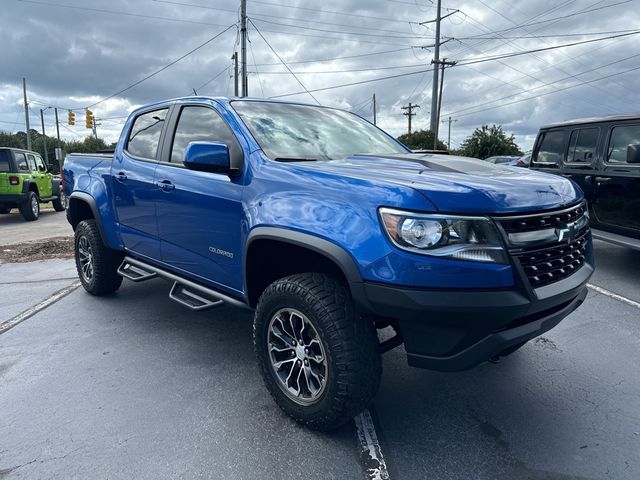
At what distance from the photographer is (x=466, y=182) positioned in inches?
88.9

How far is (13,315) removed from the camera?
468cm

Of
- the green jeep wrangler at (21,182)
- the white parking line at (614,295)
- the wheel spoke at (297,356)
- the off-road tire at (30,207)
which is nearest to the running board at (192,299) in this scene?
the wheel spoke at (297,356)

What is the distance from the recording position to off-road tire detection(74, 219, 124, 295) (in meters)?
4.85

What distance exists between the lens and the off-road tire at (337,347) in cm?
234

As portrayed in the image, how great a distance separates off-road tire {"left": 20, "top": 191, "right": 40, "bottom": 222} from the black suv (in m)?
12.8

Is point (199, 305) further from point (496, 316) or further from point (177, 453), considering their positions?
point (496, 316)

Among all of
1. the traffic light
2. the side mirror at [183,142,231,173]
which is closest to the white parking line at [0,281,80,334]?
the side mirror at [183,142,231,173]

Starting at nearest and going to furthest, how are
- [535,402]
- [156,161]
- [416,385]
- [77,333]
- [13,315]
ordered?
[535,402]
[416,385]
[156,161]
[77,333]
[13,315]

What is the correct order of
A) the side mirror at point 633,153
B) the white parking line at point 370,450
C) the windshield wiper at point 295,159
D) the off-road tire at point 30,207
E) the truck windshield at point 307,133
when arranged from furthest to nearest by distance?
the off-road tire at point 30,207
the side mirror at point 633,153
the truck windshield at point 307,133
the windshield wiper at point 295,159
the white parking line at point 370,450

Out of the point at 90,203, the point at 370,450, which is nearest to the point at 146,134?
the point at 90,203

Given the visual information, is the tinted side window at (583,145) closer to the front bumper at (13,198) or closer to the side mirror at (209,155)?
the side mirror at (209,155)

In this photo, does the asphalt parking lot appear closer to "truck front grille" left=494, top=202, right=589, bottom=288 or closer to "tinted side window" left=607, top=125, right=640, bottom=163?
"truck front grille" left=494, top=202, right=589, bottom=288

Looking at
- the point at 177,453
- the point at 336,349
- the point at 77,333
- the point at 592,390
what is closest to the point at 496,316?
the point at 336,349

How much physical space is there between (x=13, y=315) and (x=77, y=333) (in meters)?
1.06
